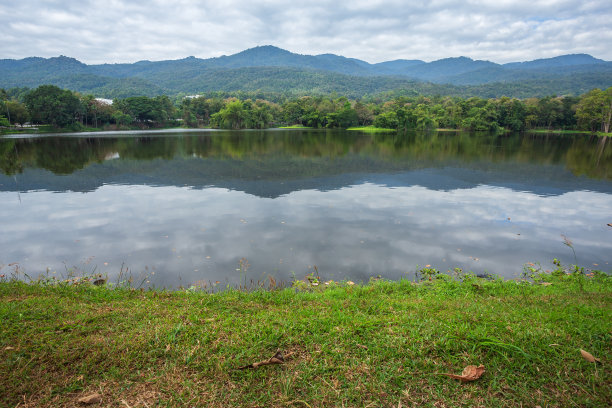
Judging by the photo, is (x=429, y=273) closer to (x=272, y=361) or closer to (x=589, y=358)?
(x=589, y=358)

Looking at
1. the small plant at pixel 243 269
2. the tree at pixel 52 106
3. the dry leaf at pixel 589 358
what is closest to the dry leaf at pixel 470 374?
the dry leaf at pixel 589 358

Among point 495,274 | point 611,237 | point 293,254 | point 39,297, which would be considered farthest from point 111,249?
point 611,237

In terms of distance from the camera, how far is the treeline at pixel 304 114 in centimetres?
7169

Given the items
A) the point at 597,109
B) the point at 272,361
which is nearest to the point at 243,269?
the point at 272,361

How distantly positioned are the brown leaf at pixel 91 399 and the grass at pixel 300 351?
0.04 meters

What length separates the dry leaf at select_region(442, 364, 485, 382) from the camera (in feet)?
10.4

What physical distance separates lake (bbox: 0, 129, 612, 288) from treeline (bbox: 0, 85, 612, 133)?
68.4 meters

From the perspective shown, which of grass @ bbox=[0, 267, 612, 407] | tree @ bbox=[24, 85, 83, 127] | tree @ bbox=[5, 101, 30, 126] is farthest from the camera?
tree @ bbox=[24, 85, 83, 127]

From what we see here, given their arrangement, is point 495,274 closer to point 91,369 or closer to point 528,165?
point 91,369

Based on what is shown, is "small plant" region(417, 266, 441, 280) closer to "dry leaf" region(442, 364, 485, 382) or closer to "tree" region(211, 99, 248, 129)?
"dry leaf" region(442, 364, 485, 382)

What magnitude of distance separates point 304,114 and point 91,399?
365 feet

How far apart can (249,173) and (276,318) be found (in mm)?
16146

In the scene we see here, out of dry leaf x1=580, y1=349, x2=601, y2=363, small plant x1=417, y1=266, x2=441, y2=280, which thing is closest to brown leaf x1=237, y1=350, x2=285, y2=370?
dry leaf x1=580, y1=349, x2=601, y2=363

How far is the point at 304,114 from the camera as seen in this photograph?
109250 millimetres
